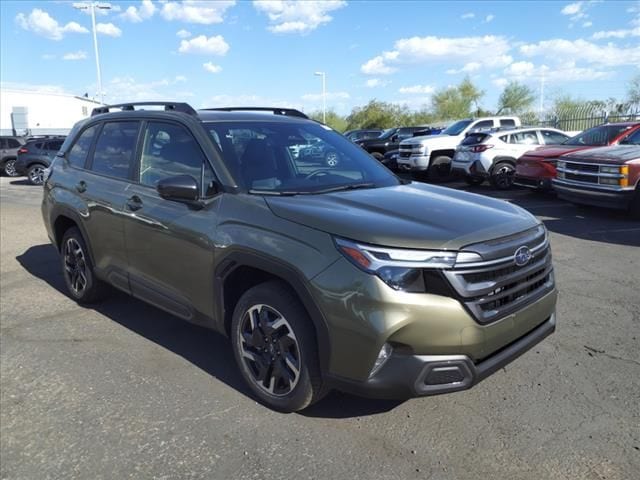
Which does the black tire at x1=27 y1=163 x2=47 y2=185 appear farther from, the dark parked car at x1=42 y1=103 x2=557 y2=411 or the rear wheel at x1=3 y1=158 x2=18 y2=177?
the dark parked car at x1=42 y1=103 x2=557 y2=411

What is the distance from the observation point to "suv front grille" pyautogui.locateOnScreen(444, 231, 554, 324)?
8.71ft

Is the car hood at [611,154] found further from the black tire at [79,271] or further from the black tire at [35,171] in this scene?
the black tire at [35,171]

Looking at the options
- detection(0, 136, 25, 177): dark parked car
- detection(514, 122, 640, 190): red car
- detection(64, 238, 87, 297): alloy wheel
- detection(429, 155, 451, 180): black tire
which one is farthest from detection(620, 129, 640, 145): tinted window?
detection(0, 136, 25, 177): dark parked car

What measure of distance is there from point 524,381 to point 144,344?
289cm

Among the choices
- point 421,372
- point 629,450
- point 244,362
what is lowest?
point 629,450

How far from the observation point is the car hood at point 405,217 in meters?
2.71

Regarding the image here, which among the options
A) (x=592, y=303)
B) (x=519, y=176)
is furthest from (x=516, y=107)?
(x=592, y=303)

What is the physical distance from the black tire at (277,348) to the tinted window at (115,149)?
1840mm

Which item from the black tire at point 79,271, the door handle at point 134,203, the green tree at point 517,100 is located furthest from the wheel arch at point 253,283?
the green tree at point 517,100

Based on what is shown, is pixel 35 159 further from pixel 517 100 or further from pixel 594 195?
pixel 517 100

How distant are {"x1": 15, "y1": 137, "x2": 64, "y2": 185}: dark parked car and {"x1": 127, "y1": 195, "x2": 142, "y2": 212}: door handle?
1789 centimetres

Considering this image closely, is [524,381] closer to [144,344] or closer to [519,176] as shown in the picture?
[144,344]

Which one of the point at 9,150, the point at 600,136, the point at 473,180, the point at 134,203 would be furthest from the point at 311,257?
the point at 9,150

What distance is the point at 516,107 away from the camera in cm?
5016
